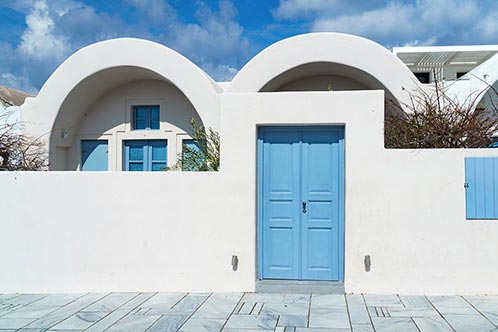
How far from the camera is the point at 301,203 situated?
745cm

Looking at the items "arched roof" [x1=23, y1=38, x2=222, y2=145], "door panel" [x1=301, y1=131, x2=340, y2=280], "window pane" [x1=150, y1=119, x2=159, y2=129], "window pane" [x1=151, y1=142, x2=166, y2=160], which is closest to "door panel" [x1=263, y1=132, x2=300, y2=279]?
"door panel" [x1=301, y1=131, x2=340, y2=280]

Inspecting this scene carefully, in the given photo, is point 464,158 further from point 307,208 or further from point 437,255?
point 307,208

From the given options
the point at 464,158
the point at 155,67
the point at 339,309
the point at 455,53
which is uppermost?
the point at 455,53

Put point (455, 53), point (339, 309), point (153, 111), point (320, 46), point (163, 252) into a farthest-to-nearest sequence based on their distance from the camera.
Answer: point (455, 53), point (153, 111), point (320, 46), point (163, 252), point (339, 309)

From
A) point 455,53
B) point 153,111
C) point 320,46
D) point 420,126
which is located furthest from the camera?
point 455,53

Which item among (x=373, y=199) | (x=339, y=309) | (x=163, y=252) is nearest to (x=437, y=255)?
(x=373, y=199)

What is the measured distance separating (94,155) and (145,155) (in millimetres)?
1507

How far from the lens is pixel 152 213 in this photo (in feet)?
24.8

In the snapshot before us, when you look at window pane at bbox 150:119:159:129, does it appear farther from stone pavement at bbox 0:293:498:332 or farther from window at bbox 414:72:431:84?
window at bbox 414:72:431:84

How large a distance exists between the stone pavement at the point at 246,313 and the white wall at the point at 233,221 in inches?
12.3

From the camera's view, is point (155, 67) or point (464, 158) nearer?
point (464, 158)

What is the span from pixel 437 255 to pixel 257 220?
280cm

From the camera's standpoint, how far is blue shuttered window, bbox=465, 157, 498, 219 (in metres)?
6.98

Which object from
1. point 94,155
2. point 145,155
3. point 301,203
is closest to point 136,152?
point 145,155
